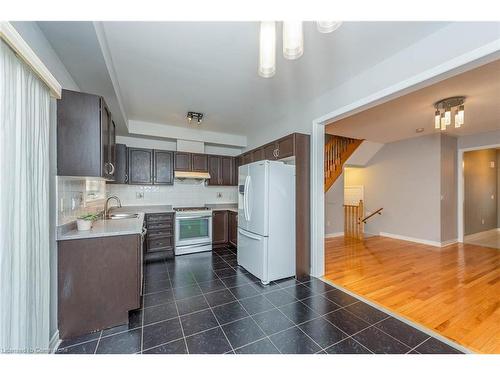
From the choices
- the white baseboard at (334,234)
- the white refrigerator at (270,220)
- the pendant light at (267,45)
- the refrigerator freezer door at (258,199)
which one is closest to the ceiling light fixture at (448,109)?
the white refrigerator at (270,220)

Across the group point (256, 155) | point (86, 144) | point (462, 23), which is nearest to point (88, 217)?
point (86, 144)

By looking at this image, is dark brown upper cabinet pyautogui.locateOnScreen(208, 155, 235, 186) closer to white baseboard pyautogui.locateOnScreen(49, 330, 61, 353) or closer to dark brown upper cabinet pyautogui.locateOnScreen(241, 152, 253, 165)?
dark brown upper cabinet pyautogui.locateOnScreen(241, 152, 253, 165)

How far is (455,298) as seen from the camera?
2.39 m

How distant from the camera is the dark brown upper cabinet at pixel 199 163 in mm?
4594

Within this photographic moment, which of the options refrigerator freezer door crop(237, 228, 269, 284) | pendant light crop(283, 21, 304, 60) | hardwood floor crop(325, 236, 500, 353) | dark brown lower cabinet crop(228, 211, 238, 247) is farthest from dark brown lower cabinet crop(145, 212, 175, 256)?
pendant light crop(283, 21, 304, 60)

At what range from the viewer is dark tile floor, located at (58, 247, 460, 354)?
5.41 feet

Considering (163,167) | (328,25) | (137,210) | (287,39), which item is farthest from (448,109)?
(137,210)

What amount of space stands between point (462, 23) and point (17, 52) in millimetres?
2963

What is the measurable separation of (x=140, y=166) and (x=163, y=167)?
43 cm

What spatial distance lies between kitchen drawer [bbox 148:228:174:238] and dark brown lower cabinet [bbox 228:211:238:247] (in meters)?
1.19

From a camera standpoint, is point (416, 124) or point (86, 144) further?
point (416, 124)

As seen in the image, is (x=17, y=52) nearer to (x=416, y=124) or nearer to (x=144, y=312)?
(x=144, y=312)

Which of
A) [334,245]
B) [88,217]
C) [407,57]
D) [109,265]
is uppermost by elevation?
[407,57]

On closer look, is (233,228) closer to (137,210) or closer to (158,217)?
(158,217)
